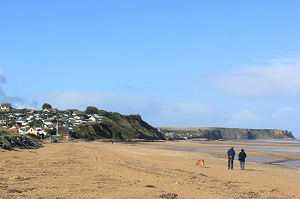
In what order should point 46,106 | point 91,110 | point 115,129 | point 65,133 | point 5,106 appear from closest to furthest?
point 65,133 → point 115,129 → point 5,106 → point 91,110 → point 46,106

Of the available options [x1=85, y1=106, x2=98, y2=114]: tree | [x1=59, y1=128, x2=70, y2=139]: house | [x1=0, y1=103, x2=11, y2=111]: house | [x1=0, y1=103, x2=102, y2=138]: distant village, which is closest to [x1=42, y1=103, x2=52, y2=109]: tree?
[x1=0, y1=103, x2=11, y2=111]: house

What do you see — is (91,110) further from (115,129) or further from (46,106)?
(115,129)

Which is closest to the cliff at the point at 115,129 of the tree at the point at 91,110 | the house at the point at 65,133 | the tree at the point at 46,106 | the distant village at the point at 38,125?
the house at the point at 65,133

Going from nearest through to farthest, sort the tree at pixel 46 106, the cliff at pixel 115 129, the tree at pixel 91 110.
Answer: the cliff at pixel 115 129 → the tree at pixel 91 110 → the tree at pixel 46 106

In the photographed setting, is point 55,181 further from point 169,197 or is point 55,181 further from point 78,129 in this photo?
point 78,129

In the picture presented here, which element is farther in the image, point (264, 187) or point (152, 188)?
point (264, 187)

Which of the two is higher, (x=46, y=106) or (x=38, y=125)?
(x=46, y=106)

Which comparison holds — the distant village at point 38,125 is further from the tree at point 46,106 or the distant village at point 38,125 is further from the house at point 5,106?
the tree at point 46,106

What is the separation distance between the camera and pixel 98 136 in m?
112

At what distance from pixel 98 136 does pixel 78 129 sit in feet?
23.5

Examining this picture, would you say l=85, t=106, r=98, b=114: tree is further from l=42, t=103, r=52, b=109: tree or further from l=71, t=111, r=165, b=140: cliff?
l=42, t=103, r=52, b=109: tree

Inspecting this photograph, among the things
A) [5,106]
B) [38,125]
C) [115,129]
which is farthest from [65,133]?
[5,106]

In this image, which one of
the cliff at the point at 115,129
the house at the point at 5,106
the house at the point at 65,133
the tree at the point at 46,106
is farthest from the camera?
Result: the tree at the point at 46,106

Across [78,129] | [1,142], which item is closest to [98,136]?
[78,129]
